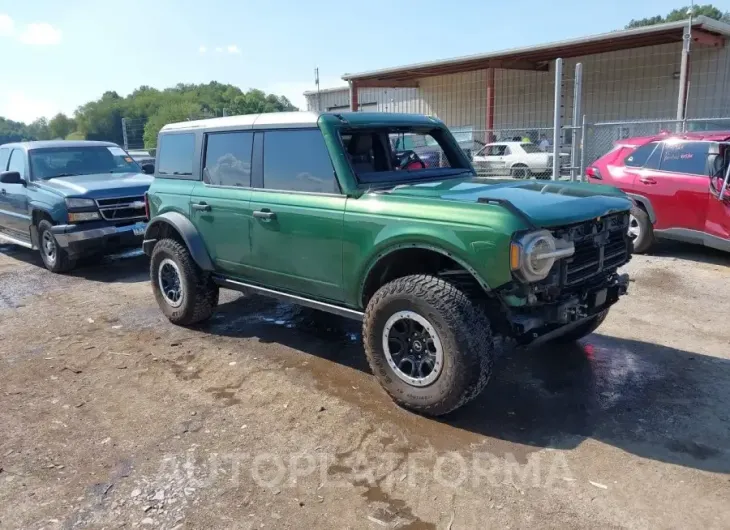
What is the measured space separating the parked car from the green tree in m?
70.8

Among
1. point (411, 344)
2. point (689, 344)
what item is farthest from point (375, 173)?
point (689, 344)

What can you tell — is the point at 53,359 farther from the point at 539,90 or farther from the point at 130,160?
the point at 539,90

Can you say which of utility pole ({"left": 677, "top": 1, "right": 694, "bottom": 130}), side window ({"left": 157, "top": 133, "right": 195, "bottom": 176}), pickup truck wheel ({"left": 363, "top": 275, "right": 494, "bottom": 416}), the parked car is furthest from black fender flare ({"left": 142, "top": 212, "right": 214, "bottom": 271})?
utility pole ({"left": 677, "top": 1, "right": 694, "bottom": 130})

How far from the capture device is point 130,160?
10.2 meters

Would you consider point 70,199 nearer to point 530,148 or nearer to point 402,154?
point 402,154

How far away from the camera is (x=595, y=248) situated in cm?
408

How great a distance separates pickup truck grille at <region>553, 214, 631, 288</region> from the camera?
382 cm

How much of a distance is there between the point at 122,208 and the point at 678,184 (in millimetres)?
7692

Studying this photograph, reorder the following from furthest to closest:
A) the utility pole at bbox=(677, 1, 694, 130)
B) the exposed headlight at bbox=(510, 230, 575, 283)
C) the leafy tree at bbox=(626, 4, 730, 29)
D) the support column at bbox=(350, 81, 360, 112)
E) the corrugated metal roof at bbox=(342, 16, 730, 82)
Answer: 1. the leafy tree at bbox=(626, 4, 730, 29)
2. the support column at bbox=(350, 81, 360, 112)
3. the corrugated metal roof at bbox=(342, 16, 730, 82)
4. the utility pole at bbox=(677, 1, 694, 130)
5. the exposed headlight at bbox=(510, 230, 575, 283)

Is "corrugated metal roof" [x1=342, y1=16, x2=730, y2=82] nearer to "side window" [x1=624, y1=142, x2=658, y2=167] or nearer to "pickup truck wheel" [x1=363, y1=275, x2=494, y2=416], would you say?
"side window" [x1=624, y1=142, x2=658, y2=167]

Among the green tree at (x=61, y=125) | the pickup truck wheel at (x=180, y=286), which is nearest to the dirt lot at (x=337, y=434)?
the pickup truck wheel at (x=180, y=286)

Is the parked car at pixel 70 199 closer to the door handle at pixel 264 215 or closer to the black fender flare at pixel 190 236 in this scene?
the black fender flare at pixel 190 236

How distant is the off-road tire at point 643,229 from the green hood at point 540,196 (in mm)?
4340

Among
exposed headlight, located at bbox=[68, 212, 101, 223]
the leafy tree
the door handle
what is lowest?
exposed headlight, located at bbox=[68, 212, 101, 223]
